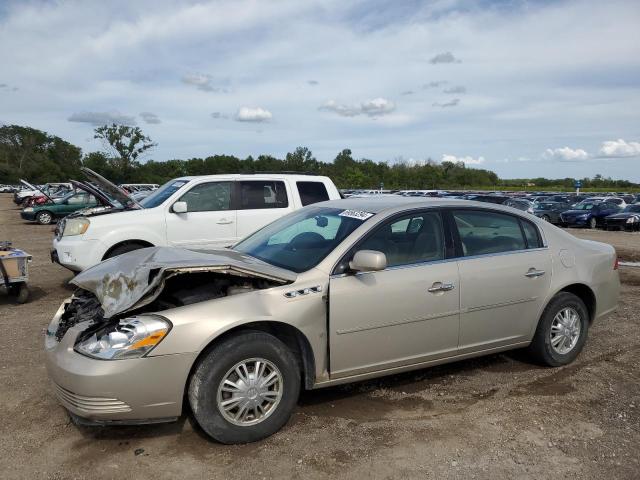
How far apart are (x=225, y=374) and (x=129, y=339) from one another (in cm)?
62

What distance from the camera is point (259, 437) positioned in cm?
356

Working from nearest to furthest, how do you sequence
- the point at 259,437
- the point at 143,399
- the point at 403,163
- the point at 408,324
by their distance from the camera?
the point at 143,399
the point at 259,437
the point at 408,324
the point at 403,163

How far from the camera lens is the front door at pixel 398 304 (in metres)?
3.86

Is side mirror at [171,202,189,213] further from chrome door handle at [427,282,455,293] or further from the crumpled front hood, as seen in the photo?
chrome door handle at [427,282,455,293]

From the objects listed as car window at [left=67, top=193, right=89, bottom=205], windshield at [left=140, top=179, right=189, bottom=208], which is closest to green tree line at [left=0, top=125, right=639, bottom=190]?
car window at [left=67, top=193, right=89, bottom=205]

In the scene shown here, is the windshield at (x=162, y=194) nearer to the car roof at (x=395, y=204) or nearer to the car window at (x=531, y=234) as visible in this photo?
the car roof at (x=395, y=204)

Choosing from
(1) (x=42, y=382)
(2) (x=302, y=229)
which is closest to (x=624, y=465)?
(2) (x=302, y=229)

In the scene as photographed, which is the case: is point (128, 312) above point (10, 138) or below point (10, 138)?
below

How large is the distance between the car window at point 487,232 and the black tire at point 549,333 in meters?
0.61

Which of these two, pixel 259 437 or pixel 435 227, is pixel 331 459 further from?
pixel 435 227

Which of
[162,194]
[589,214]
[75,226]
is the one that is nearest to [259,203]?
[162,194]

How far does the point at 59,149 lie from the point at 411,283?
10046 cm

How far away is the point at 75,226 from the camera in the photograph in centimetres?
796

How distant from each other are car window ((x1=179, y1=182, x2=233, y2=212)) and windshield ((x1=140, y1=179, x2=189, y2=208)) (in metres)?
0.24
